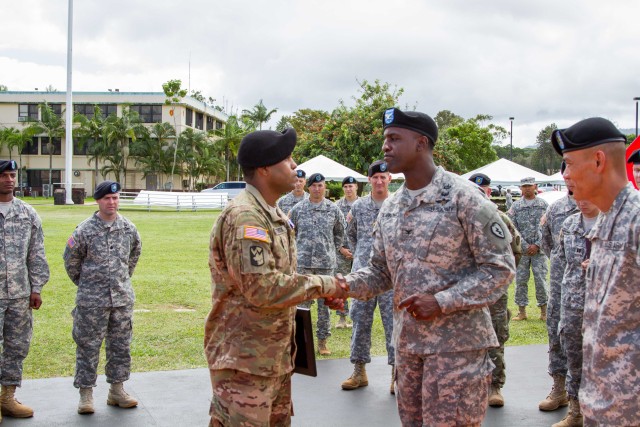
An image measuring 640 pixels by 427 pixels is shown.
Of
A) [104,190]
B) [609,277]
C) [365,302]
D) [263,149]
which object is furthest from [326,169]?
[609,277]

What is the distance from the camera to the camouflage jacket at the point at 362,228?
6.79 metres

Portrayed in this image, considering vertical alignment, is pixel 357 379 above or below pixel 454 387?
below

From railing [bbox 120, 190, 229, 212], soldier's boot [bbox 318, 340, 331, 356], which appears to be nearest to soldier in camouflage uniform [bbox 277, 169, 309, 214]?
soldier's boot [bbox 318, 340, 331, 356]

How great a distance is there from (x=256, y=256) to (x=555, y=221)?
13.0ft

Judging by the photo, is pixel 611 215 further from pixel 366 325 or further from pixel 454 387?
pixel 366 325

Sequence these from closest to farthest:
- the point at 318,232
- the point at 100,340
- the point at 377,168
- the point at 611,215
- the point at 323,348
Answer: the point at 611,215 → the point at 100,340 → the point at 377,168 → the point at 323,348 → the point at 318,232

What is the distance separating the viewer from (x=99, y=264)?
5633 millimetres

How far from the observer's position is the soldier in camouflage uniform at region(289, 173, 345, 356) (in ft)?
27.4

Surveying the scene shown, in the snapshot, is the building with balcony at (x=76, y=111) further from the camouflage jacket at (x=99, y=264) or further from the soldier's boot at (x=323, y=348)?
the camouflage jacket at (x=99, y=264)

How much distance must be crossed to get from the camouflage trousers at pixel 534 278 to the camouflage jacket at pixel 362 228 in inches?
136

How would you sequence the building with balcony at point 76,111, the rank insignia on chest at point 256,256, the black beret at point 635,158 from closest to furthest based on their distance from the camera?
1. the rank insignia on chest at point 256,256
2. the black beret at point 635,158
3. the building with balcony at point 76,111

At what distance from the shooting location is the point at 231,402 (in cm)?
322

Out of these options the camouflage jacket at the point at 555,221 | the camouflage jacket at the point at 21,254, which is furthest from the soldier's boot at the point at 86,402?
the camouflage jacket at the point at 555,221

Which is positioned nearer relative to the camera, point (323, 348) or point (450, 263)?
point (450, 263)
